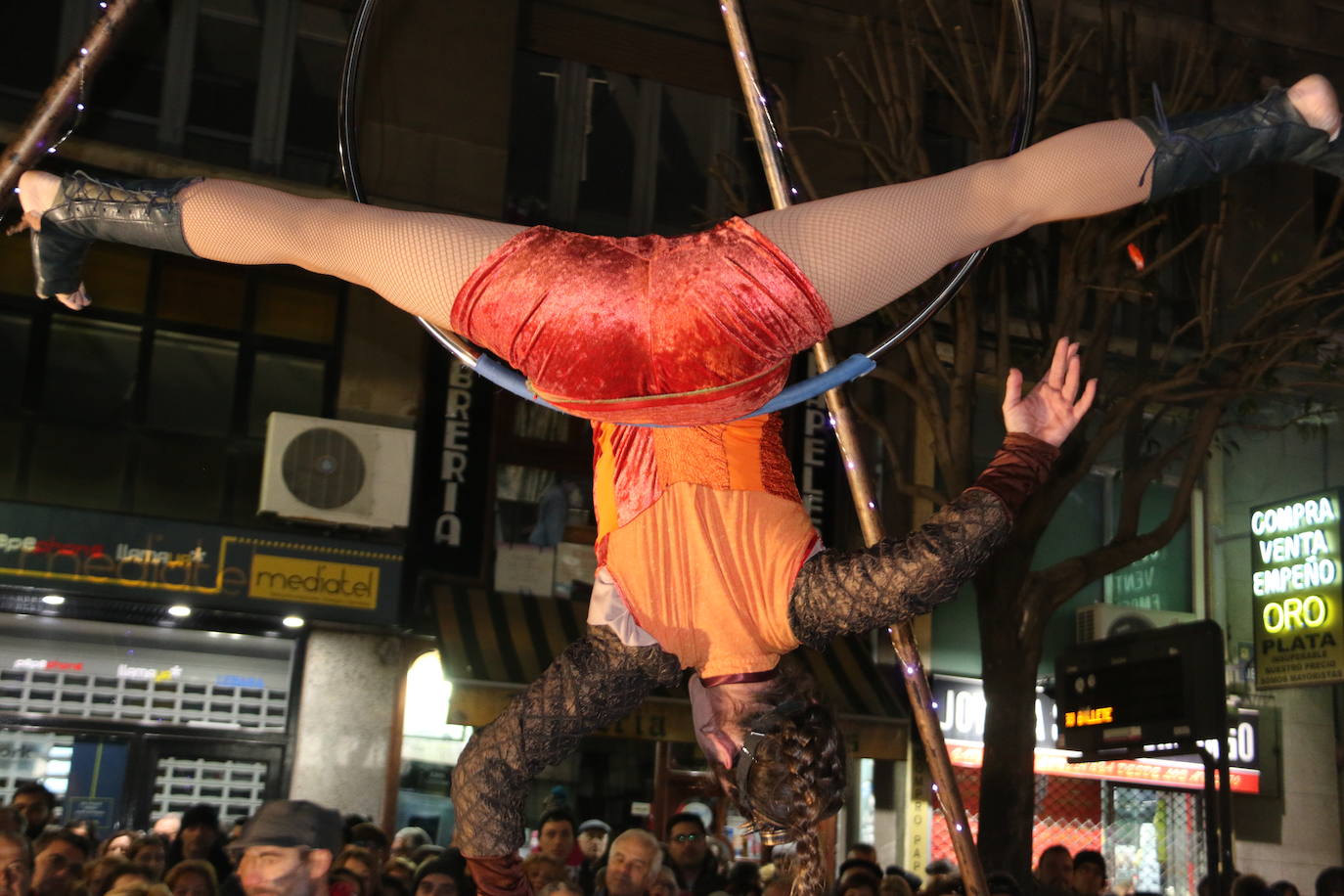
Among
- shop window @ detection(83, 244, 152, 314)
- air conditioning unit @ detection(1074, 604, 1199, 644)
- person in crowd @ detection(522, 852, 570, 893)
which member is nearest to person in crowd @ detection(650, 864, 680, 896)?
person in crowd @ detection(522, 852, 570, 893)

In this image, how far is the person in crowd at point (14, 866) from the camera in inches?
171

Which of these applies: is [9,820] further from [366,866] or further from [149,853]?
[366,866]

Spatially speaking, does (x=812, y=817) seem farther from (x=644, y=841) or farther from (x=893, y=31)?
(x=893, y=31)

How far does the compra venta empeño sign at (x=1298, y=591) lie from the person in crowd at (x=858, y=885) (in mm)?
8503

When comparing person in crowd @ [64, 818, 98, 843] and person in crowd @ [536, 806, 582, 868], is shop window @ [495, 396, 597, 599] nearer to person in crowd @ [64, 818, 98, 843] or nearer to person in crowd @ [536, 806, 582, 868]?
person in crowd @ [64, 818, 98, 843]

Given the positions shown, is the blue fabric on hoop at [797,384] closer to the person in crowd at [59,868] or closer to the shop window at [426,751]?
the person in crowd at [59,868]

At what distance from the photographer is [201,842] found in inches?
260

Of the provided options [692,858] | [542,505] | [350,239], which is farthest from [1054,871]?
[350,239]

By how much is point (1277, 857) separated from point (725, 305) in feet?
46.7

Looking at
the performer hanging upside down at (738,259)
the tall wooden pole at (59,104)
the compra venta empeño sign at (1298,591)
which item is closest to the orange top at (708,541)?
the performer hanging upside down at (738,259)

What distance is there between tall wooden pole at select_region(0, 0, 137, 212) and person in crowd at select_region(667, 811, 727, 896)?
4829mm

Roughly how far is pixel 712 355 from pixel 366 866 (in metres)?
3.73

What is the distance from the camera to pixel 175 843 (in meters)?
6.84

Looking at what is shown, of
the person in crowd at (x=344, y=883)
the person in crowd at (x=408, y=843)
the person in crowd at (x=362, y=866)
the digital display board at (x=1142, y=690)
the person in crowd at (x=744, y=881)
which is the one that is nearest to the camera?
the person in crowd at (x=344, y=883)
